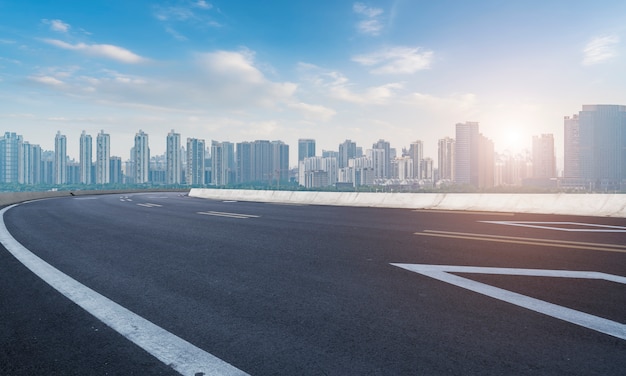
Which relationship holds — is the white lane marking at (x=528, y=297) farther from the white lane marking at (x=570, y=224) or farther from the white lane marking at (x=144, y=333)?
the white lane marking at (x=570, y=224)

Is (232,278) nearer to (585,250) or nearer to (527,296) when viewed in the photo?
(527,296)

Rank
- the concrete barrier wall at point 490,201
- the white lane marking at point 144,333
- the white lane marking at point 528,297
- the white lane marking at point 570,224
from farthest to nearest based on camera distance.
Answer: the concrete barrier wall at point 490,201, the white lane marking at point 570,224, the white lane marking at point 528,297, the white lane marking at point 144,333

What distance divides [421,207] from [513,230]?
7908 mm

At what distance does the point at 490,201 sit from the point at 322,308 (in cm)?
1368

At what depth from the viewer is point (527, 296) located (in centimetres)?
404

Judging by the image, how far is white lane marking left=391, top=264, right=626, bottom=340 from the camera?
3236 mm

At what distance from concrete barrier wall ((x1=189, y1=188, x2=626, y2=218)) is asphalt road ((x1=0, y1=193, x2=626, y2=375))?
597 centimetres

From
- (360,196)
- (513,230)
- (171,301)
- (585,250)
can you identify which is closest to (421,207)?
(360,196)

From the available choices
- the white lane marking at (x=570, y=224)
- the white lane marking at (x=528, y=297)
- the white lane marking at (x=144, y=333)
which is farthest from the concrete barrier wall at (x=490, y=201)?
the white lane marking at (x=144, y=333)

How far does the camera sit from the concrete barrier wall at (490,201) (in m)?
12.5

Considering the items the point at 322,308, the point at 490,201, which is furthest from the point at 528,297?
the point at 490,201

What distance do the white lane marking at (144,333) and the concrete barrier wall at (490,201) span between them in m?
14.0

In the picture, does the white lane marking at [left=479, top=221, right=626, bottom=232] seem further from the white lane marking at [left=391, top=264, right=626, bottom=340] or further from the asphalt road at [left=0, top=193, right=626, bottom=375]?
the white lane marking at [left=391, top=264, right=626, bottom=340]

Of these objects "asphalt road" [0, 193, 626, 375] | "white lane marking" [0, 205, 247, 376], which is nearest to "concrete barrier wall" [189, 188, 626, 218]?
"asphalt road" [0, 193, 626, 375]
